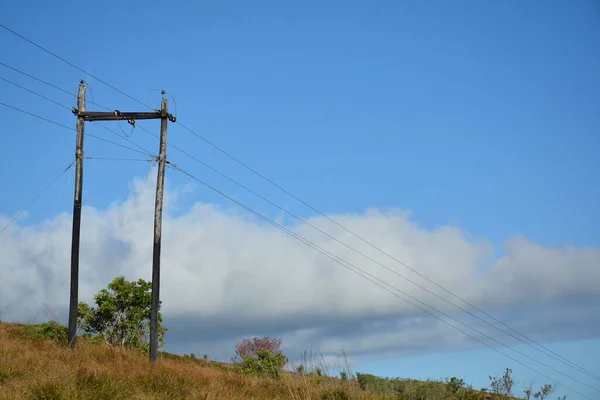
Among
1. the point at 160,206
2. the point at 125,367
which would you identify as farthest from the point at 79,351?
the point at 160,206

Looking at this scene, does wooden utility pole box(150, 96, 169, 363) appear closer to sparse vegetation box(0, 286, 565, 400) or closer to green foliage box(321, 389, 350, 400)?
sparse vegetation box(0, 286, 565, 400)

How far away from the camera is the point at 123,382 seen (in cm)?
1266

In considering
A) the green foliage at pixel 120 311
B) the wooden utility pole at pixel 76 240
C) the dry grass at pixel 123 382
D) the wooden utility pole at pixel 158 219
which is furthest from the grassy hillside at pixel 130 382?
the green foliage at pixel 120 311

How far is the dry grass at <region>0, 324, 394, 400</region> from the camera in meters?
11.4

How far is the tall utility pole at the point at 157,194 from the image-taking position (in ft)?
76.8

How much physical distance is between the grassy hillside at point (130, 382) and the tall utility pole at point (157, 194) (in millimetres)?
4572

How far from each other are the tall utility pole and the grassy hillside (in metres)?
4.57

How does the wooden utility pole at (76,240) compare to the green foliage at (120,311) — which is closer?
the wooden utility pole at (76,240)

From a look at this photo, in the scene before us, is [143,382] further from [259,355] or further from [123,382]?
[259,355]

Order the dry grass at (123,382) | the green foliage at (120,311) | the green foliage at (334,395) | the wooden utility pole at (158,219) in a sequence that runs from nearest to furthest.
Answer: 1. the dry grass at (123,382)
2. the green foliage at (334,395)
3. the wooden utility pole at (158,219)
4. the green foliage at (120,311)

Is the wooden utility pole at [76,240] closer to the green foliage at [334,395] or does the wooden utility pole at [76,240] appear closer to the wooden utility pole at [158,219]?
the wooden utility pole at [158,219]

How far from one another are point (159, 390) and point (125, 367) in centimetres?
370

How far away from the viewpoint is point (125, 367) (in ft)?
53.3

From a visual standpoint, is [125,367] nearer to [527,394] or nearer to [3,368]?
[3,368]
